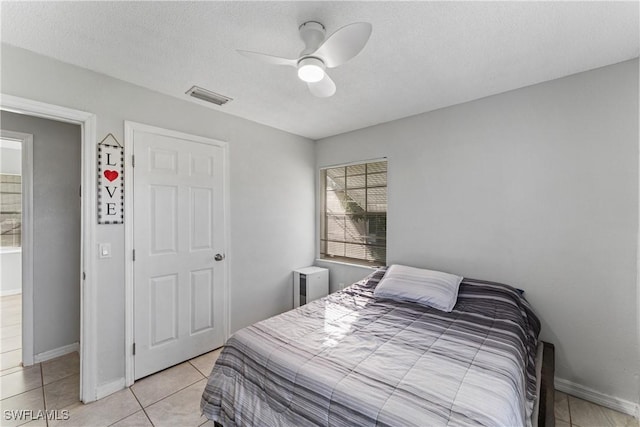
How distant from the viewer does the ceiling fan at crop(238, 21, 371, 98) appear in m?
1.30

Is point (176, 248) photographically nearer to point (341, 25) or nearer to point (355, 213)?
point (355, 213)

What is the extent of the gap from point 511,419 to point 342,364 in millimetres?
741

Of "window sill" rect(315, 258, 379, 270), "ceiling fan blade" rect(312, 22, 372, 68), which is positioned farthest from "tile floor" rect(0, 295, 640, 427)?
"ceiling fan blade" rect(312, 22, 372, 68)

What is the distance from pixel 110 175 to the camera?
2.14m

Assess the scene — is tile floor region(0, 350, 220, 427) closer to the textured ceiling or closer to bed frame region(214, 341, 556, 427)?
bed frame region(214, 341, 556, 427)

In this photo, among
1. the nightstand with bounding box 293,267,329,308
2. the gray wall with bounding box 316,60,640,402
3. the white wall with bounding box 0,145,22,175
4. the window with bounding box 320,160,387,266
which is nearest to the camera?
the gray wall with bounding box 316,60,640,402

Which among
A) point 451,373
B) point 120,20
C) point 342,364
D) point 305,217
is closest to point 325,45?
point 120,20

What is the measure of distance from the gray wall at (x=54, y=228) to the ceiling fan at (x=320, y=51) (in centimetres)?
252

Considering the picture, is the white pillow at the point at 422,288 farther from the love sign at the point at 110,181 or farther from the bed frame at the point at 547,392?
the love sign at the point at 110,181

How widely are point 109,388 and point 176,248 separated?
115cm

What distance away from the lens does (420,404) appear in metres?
1.15

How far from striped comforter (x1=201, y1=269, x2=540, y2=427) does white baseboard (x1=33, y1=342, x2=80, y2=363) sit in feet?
6.88

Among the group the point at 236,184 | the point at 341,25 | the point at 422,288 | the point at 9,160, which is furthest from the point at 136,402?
the point at 9,160

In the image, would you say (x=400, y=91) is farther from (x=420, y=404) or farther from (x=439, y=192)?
(x=420, y=404)
